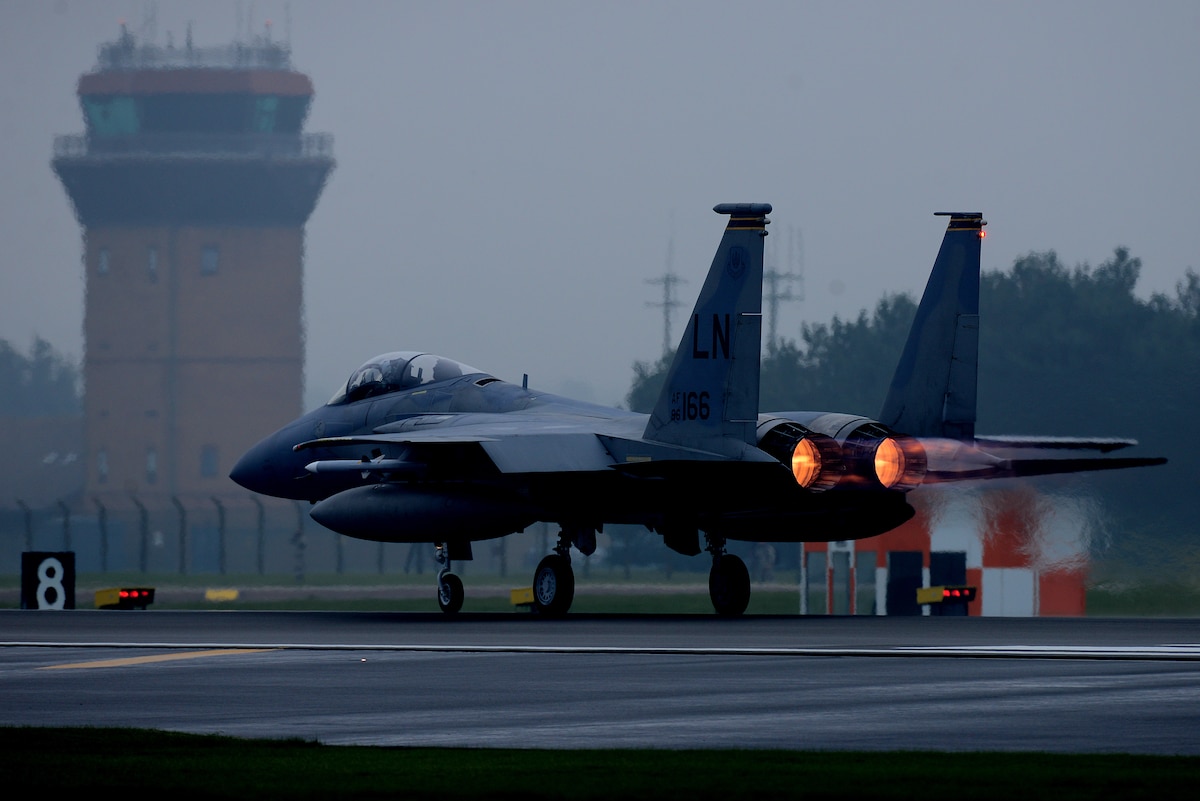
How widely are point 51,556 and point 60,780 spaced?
2530 cm

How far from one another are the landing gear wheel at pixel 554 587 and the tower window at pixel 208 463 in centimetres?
8501

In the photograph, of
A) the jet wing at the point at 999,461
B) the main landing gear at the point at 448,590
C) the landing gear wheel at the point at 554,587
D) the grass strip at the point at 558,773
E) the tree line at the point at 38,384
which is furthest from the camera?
the tree line at the point at 38,384

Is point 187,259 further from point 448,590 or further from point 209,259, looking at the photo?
point 448,590

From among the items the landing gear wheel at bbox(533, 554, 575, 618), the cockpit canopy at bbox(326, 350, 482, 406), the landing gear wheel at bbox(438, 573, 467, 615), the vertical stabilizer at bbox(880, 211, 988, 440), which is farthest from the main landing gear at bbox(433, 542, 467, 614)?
the vertical stabilizer at bbox(880, 211, 988, 440)

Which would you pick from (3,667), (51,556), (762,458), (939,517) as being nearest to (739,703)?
(3,667)

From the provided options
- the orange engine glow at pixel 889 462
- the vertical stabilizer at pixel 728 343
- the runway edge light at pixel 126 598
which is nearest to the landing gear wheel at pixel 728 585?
the vertical stabilizer at pixel 728 343

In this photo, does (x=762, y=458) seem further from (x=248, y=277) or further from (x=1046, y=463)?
(x=248, y=277)

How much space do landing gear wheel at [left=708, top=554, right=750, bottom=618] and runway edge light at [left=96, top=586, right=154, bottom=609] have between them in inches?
442

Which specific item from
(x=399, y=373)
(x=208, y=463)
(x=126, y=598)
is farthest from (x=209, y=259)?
(x=399, y=373)

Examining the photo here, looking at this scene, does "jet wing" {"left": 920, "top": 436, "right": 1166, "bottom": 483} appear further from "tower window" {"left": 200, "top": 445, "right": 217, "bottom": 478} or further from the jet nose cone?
"tower window" {"left": 200, "top": 445, "right": 217, "bottom": 478}

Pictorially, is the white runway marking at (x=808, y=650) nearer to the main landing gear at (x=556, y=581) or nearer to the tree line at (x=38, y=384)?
the main landing gear at (x=556, y=581)

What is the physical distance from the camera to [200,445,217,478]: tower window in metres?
109

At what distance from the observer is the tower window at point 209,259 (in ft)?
366

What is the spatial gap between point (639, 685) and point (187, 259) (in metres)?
101
